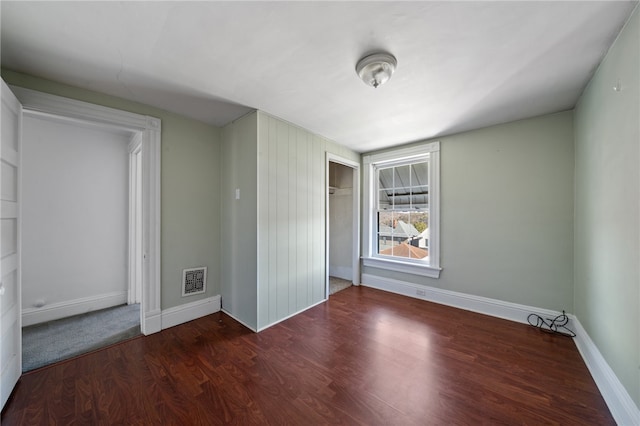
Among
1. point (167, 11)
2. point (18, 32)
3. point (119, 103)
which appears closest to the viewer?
point (167, 11)

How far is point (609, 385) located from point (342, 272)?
340 cm

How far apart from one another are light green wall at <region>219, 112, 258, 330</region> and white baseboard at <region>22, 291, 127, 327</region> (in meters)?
1.53

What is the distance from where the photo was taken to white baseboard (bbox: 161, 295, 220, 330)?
2.53 m

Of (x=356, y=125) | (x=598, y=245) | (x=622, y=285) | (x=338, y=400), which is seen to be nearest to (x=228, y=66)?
(x=356, y=125)

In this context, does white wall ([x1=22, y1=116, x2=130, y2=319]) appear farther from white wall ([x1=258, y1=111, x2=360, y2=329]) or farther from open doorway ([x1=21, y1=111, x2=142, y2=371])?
white wall ([x1=258, y1=111, x2=360, y2=329])

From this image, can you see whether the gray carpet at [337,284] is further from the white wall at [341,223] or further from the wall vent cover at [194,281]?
the wall vent cover at [194,281]

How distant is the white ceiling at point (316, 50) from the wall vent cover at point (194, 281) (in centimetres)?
186

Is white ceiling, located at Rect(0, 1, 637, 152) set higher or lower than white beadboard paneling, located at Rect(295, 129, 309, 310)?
higher

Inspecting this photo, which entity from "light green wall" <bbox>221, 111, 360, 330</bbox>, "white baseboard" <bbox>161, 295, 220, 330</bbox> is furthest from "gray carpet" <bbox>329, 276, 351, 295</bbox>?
"white baseboard" <bbox>161, 295, 220, 330</bbox>

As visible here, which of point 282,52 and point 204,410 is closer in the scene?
point 204,410

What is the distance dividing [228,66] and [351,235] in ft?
11.2

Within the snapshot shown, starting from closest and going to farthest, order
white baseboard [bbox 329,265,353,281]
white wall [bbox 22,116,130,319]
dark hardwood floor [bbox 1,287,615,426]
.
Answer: dark hardwood floor [bbox 1,287,615,426] < white wall [bbox 22,116,130,319] < white baseboard [bbox 329,265,353,281]

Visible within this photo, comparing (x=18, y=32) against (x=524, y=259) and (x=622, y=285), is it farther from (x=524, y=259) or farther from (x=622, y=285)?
(x=524, y=259)

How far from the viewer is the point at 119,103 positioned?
89.1 inches
